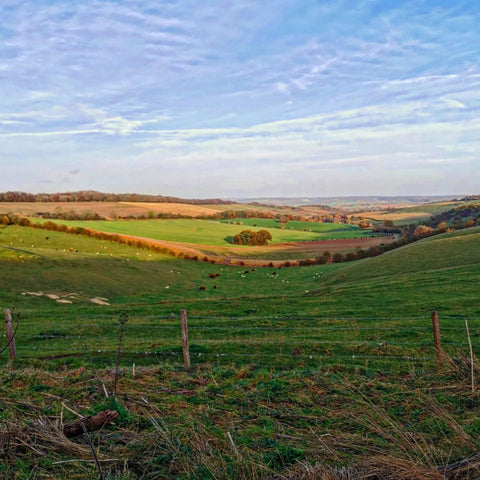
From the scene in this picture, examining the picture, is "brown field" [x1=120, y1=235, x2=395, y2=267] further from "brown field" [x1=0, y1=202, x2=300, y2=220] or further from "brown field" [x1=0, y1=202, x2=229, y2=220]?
"brown field" [x1=0, y1=202, x2=229, y2=220]

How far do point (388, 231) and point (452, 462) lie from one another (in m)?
101

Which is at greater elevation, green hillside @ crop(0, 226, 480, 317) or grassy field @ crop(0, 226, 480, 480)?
grassy field @ crop(0, 226, 480, 480)

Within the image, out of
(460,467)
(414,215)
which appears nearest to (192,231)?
(414,215)

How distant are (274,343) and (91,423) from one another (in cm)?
814

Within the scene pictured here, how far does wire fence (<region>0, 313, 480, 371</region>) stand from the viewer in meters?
11.8

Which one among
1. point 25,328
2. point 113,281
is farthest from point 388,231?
point 25,328

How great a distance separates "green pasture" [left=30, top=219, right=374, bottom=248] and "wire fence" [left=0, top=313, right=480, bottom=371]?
60708mm

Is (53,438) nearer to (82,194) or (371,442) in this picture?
(371,442)

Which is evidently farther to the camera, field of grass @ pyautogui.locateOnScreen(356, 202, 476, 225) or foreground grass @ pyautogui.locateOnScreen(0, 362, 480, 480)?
field of grass @ pyautogui.locateOnScreen(356, 202, 476, 225)

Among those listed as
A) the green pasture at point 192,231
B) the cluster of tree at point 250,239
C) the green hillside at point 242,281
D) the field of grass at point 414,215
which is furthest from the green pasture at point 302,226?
the green hillside at point 242,281

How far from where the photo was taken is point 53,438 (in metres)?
5.85

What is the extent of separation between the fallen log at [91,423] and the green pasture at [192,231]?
72.5 m

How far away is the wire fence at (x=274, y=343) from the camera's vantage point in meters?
11.8

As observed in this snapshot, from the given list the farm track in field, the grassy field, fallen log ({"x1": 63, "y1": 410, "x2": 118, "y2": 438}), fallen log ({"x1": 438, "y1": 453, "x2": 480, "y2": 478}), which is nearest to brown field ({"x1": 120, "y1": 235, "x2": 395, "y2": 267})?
the farm track in field
